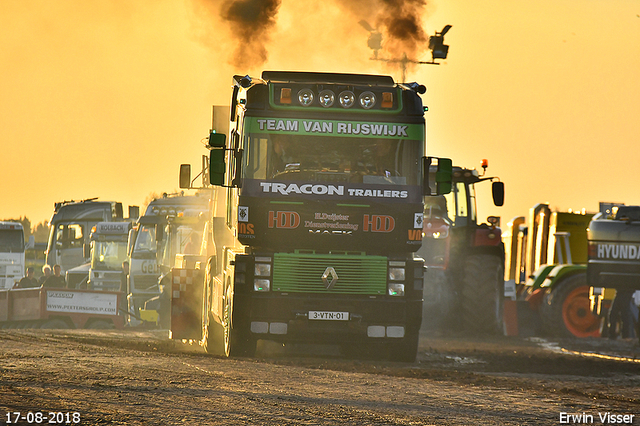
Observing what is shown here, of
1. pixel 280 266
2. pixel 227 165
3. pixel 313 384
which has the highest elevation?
pixel 227 165

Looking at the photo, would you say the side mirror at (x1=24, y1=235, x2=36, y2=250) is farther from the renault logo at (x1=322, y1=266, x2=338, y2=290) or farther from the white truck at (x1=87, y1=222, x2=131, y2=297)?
the renault logo at (x1=322, y1=266, x2=338, y2=290)

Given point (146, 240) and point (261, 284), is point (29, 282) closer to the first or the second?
point (146, 240)

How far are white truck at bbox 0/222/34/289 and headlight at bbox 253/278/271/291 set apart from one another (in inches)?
1075

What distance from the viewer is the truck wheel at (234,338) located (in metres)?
12.0

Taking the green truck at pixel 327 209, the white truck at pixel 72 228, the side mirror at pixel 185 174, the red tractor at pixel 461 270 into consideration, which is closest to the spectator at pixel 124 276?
the white truck at pixel 72 228

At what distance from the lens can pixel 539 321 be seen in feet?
68.4

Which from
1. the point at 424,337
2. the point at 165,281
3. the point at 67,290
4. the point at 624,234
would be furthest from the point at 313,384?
the point at 67,290

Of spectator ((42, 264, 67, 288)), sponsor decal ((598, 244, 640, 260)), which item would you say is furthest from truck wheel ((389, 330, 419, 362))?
spectator ((42, 264, 67, 288))

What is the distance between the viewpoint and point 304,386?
10156mm

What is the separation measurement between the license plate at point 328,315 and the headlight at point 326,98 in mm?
2615

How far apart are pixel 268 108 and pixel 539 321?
1118cm

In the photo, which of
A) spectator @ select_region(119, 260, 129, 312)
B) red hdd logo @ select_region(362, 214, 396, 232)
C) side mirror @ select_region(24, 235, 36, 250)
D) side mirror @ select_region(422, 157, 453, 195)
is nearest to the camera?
red hdd logo @ select_region(362, 214, 396, 232)

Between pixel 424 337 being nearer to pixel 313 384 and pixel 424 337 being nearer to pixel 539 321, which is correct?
pixel 539 321

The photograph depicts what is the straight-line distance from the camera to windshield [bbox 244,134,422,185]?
11.8 m
